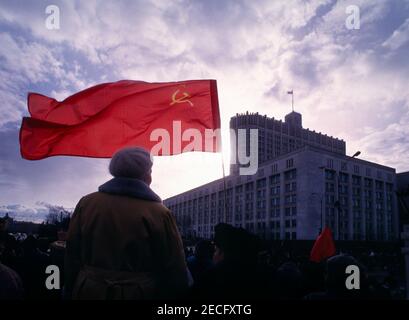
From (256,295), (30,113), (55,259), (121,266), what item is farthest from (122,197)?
(30,113)

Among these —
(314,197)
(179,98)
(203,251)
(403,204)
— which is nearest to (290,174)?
(314,197)

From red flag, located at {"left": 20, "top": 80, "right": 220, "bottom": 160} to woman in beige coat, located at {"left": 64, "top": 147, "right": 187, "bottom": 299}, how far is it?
9.81ft

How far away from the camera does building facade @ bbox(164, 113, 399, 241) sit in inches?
2571

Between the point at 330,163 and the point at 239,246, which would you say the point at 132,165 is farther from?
the point at 330,163

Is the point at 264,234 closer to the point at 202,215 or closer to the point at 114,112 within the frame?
the point at 202,215

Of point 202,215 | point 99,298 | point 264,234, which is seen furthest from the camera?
point 202,215

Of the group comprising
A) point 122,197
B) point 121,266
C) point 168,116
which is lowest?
point 121,266

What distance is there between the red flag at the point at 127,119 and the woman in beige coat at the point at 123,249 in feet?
9.81

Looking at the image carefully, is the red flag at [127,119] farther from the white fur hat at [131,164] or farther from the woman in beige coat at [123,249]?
the woman in beige coat at [123,249]

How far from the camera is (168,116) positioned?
597cm

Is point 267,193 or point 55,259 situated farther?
point 267,193

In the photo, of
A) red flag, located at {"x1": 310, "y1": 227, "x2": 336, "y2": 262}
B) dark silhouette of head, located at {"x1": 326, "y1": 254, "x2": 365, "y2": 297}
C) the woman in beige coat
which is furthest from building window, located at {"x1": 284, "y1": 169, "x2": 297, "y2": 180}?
the woman in beige coat

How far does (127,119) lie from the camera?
5934 millimetres

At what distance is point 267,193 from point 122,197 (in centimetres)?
7508
